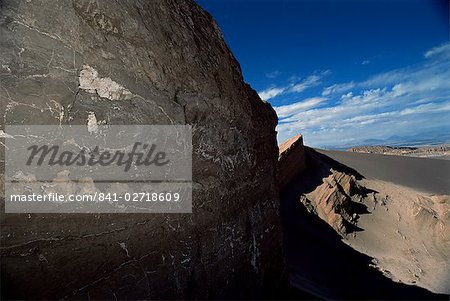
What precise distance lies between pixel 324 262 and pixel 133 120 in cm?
896

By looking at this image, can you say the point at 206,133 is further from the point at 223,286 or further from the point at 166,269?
the point at 223,286

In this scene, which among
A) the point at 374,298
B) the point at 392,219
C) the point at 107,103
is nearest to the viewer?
the point at 107,103

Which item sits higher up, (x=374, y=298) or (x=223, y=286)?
(x=223, y=286)

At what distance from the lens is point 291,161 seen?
46.1ft

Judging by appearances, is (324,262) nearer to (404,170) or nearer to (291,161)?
(291,161)

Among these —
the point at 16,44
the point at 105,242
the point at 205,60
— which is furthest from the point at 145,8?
the point at 105,242

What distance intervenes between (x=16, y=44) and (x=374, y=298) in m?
8.67

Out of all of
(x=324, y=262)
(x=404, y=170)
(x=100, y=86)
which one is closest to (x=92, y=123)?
(x=100, y=86)

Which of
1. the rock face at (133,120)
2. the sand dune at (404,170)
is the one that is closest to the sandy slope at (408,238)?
the sand dune at (404,170)

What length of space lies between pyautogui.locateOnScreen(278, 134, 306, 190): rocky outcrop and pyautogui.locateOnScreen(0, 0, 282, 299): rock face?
31.2ft

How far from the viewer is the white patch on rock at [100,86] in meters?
2.18

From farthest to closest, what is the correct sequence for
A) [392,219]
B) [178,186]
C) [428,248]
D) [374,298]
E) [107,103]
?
[392,219]
[428,248]
[374,298]
[178,186]
[107,103]

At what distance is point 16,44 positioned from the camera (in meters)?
1.91

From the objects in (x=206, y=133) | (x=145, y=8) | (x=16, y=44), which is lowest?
(x=206, y=133)
